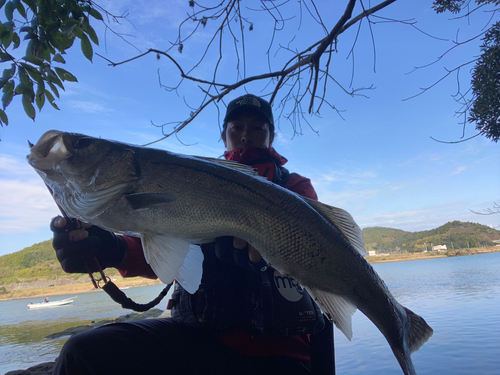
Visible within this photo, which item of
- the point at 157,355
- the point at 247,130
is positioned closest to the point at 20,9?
the point at 247,130

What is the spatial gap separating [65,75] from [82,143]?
3.76ft

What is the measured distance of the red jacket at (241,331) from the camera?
1.87 metres

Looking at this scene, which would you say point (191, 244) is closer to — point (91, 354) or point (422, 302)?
point (91, 354)

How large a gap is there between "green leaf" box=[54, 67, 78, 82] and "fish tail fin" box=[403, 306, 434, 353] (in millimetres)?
3051

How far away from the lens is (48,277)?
144 ft

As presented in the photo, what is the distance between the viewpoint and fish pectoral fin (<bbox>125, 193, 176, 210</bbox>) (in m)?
1.50

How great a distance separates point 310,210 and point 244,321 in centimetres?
97

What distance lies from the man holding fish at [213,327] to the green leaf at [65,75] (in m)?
1.30

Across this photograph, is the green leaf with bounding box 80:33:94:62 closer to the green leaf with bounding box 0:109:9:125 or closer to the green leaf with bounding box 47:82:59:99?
the green leaf with bounding box 47:82:59:99

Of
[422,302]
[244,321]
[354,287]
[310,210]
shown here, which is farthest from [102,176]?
[422,302]

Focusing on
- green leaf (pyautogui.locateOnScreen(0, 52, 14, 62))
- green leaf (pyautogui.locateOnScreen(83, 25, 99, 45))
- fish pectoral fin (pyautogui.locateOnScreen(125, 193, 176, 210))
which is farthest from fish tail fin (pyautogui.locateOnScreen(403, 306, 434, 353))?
green leaf (pyautogui.locateOnScreen(0, 52, 14, 62))

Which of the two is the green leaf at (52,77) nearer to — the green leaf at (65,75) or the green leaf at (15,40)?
the green leaf at (65,75)

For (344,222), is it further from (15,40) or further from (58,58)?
(15,40)

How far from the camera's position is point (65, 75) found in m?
2.27
